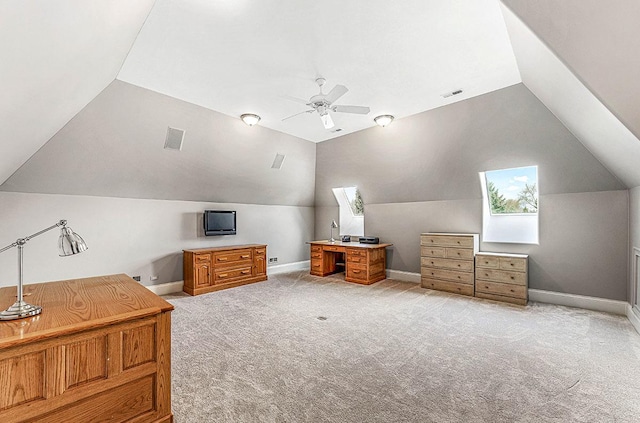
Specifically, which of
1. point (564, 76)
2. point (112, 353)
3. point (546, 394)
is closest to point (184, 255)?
point (112, 353)

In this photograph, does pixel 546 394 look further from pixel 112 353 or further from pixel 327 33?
pixel 327 33

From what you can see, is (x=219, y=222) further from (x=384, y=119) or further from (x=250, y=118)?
(x=384, y=119)

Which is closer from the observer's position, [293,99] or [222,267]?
[293,99]

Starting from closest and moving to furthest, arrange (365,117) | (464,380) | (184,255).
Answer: (464,380), (365,117), (184,255)

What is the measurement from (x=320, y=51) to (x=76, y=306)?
2.79m

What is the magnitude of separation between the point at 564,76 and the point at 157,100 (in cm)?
442

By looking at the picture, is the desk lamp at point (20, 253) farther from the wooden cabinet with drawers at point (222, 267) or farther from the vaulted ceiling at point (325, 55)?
the wooden cabinet with drawers at point (222, 267)

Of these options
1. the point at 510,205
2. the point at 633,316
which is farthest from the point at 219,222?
the point at 633,316

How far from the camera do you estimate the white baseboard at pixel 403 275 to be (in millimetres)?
5789

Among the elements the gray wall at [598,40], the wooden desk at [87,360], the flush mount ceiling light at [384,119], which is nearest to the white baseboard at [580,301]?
the gray wall at [598,40]

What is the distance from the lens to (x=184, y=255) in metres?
5.21

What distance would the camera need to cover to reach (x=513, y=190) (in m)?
4.88

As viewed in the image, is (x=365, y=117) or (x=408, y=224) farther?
(x=408, y=224)

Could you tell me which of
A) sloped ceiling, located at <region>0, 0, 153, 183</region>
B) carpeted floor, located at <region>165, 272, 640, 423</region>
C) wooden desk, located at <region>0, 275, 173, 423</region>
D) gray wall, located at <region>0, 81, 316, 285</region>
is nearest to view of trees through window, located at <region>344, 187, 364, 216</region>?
gray wall, located at <region>0, 81, 316, 285</region>
